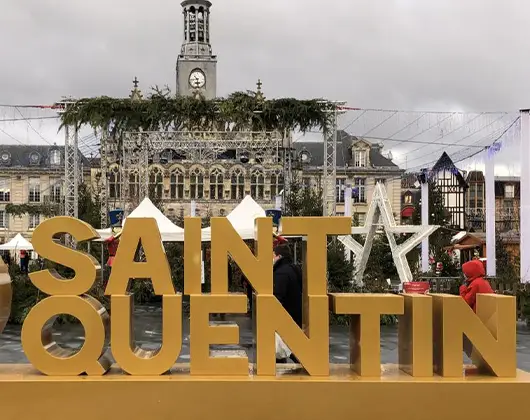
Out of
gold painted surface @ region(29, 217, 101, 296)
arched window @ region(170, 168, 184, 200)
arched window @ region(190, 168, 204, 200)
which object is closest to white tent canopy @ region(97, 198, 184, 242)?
gold painted surface @ region(29, 217, 101, 296)

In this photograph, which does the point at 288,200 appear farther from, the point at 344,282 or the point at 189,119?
the point at 344,282

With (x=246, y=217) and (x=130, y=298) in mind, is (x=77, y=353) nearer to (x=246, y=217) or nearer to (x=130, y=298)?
(x=130, y=298)

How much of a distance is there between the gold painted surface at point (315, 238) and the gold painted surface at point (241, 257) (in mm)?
228

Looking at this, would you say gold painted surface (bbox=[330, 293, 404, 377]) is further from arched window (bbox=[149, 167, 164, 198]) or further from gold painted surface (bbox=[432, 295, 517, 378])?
arched window (bbox=[149, 167, 164, 198])

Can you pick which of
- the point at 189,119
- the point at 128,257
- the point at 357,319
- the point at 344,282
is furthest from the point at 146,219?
the point at 189,119

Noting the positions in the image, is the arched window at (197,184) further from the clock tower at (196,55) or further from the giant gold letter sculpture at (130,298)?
the giant gold letter sculpture at (130,298)

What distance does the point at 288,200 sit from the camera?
27.4m

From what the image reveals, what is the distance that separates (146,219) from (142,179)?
25.3m

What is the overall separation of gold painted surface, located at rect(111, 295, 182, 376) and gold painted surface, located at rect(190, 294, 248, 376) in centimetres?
14

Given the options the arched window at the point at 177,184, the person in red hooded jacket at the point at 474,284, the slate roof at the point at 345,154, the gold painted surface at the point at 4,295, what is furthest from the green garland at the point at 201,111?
the slate roof at the point at 345,154

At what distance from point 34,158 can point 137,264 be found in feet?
218

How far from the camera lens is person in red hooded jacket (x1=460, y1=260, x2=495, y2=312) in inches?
308

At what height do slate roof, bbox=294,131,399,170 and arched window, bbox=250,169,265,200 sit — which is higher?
slate roof, bbox=294,131,399,170

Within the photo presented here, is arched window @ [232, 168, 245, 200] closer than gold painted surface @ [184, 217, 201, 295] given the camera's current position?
No
